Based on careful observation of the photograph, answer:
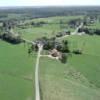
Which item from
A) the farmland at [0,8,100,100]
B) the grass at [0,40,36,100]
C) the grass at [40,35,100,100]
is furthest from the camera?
the grass at [40,35,100,100]

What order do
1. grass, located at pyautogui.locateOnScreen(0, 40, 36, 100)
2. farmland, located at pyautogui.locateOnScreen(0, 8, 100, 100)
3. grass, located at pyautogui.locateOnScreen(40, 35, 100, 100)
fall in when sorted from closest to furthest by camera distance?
grass, located at pyautogui.locateOnScreen(0, 40, 36, 100)
farmland, located at pyautogui.locateOnScreen(0, 8, 100, 100)
grass, located at pyautogui.locateOnScreen(40, 35, 100, 100)

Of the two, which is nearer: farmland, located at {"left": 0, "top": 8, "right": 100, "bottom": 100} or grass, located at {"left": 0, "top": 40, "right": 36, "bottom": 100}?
grass, located at {"left": 0, "top": 40, "right": 36, "bottom": 100}

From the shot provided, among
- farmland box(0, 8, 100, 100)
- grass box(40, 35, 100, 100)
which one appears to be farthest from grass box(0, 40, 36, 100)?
grass box(40, 35, 100, 100)

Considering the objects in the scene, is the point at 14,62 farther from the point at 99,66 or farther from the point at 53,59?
the point at 99,66

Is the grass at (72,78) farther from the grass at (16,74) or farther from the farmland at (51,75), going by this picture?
the grass at (16,74)

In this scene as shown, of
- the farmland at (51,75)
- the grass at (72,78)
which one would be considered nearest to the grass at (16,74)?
the farmland at (51,75)

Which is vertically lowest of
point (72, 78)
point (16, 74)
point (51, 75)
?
point (72, 78)

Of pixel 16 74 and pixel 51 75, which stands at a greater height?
pixel 16 74

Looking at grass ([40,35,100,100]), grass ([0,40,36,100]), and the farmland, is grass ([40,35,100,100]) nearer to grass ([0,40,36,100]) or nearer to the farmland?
the farmland

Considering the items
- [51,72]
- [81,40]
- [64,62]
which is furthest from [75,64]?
[81,40]

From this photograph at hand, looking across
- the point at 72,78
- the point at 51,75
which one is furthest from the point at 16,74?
the point at 72,78

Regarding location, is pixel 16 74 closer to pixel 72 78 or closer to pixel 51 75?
pixel 51 75
